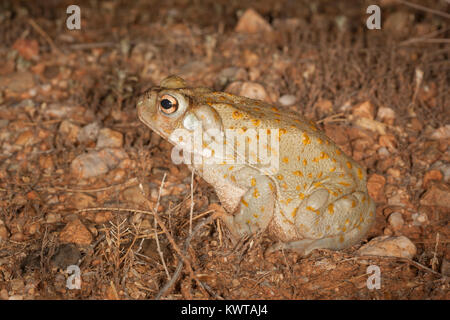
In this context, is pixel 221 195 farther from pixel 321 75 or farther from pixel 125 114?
pixel 321 75

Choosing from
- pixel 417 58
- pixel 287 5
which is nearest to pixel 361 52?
pixel 417 58

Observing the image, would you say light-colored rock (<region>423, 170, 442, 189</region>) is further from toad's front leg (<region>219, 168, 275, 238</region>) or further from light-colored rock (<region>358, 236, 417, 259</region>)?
toad's front leg (<region>219, 168, 275, 238</region>)

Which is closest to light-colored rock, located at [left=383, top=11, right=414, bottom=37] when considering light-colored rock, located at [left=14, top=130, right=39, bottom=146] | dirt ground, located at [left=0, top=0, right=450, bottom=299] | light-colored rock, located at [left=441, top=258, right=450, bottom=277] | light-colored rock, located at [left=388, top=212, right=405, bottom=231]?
dirt ground, located at [left=0, top=0, right=450, bottom=299]

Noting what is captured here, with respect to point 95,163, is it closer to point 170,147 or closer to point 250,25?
point 170,147

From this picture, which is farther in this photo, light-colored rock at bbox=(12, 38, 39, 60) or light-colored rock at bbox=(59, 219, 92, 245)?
light-colored rock at bbox=(12, 38, 39, 60)
